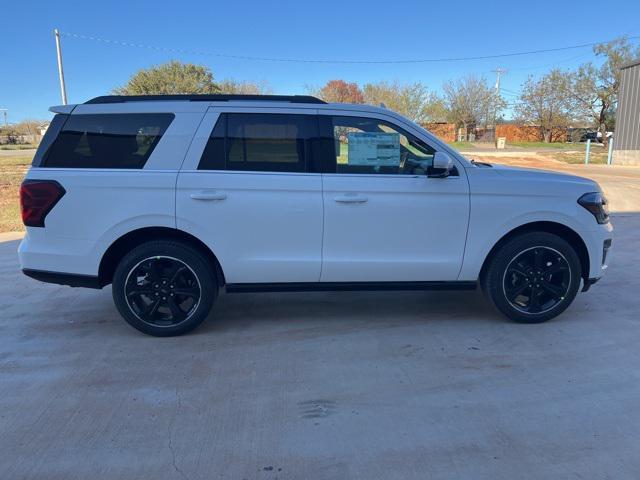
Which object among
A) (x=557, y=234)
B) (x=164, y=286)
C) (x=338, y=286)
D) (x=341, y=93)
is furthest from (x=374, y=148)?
(x=341, y=93)

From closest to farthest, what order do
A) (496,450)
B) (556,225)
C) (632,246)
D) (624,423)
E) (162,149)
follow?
(496,450) → (624,423) → (162,149) → (556,225) → (632,246)

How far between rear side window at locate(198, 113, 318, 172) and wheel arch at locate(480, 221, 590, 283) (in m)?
1.81

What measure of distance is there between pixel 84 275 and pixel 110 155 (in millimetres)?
1011

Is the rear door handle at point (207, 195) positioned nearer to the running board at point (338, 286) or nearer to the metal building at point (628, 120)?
the running board at point (338, 286)

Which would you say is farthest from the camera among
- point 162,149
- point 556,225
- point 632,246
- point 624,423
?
point 632,246

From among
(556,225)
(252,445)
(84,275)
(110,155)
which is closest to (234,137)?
(110,155)

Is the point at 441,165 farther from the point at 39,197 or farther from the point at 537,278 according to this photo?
the point at 39,197

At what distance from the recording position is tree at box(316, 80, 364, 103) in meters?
45.6

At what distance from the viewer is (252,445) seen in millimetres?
2801

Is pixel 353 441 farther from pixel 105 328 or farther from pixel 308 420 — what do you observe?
pixel 105 328

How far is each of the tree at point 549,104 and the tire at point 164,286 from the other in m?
55.8

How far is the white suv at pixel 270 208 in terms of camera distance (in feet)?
13.4

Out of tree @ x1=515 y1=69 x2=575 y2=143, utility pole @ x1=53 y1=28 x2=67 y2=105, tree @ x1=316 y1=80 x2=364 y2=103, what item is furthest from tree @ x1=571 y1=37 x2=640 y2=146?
utility pole @ x1=53 y1=28 x2=67 y2=105

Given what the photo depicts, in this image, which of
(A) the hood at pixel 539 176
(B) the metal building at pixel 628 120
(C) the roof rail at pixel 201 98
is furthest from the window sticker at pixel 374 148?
(B) the metal building at pixel 628 120
